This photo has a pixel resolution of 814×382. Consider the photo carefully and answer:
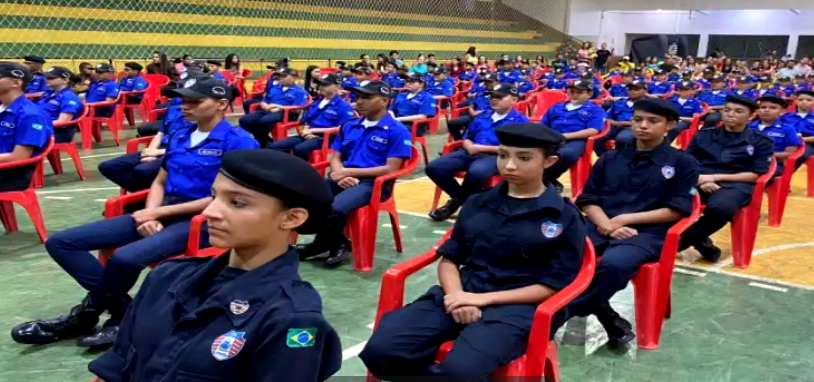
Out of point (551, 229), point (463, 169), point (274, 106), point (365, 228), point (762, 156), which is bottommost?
point (365, 228)

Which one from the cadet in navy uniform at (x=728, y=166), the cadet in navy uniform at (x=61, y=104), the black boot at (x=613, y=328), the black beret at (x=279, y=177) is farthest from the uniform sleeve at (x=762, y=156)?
the cadet in navy uniform at (x=61, y=104)

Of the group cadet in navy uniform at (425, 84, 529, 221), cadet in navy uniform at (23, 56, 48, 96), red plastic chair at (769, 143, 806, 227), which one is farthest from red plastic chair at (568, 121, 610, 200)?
cadet in navy uniform at (23, 56, 48, 96)

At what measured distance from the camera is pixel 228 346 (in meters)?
1.36

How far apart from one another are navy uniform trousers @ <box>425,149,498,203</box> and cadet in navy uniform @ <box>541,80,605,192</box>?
888mm

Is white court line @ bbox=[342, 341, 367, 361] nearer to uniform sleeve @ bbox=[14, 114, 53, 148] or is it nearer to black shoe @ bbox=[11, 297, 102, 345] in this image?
black shoe @ bbox=[11, 297, 102, 345]

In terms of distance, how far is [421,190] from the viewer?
20.7 ft

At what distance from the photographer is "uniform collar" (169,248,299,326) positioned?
141cm

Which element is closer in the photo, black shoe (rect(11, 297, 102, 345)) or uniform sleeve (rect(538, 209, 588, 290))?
uniform sleeve (rect(538, 209, 588, 290))

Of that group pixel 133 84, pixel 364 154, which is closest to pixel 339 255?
pixel 364 154

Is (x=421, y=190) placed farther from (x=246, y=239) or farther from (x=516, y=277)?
(x=246, y=239)

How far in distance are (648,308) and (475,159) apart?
7.98 feet

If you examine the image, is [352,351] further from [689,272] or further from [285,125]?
[285,125]

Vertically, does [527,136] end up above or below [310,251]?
above

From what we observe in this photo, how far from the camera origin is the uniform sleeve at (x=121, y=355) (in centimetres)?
158
